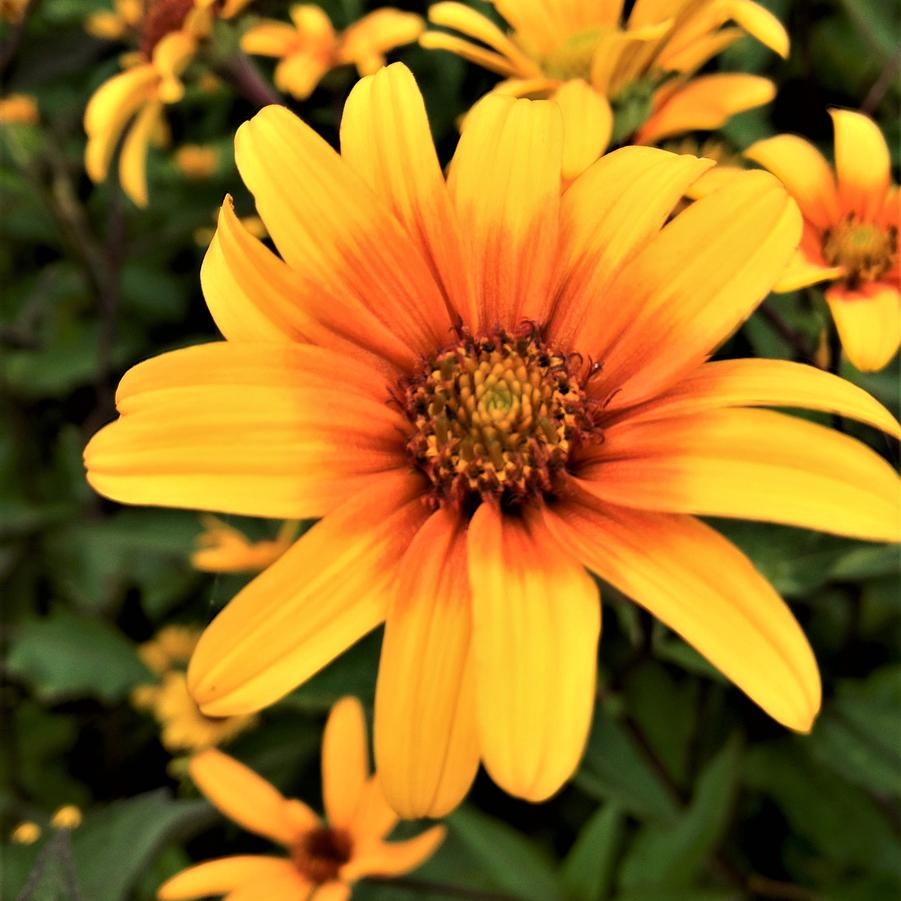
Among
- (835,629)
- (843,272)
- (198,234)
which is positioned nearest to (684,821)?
(835,629)

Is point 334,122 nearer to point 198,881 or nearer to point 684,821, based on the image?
point 198,881

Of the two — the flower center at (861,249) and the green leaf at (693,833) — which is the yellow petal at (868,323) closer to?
the flower center at (861,249)

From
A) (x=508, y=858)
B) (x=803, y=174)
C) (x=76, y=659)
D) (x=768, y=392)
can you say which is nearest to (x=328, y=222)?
(x=768, y=392)

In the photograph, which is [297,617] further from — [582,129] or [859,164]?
[859,164]

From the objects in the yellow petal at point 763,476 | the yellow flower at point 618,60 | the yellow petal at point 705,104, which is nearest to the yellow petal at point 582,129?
the yellow flower at point 618,60

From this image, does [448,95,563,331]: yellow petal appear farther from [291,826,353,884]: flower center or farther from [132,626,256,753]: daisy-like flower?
[132,626,256,753]: daisy-like flower

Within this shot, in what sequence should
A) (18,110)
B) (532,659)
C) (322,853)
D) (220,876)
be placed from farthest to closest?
(18,110)
(322,853)
(220,876)
(532,659)
